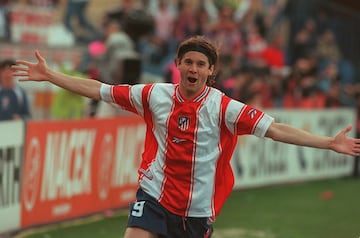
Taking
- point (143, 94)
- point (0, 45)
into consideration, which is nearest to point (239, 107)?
point (143, 94)

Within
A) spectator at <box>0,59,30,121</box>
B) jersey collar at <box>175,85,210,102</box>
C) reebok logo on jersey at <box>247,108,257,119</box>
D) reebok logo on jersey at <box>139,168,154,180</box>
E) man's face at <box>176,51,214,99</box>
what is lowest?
spectator at <box>0,59,30,121</box>

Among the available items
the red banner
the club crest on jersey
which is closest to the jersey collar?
the club crest on jersey

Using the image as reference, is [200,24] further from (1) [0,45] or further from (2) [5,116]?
(2) [5,116]

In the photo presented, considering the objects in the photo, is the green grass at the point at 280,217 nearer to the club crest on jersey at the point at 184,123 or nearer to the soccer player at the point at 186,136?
the soccer player at the point at 186,136

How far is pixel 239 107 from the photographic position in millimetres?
6480

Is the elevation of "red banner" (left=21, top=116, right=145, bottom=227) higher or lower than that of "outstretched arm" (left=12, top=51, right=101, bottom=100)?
lower

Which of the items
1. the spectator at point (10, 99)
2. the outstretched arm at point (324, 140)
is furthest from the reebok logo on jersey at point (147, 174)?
the spectator at point (10, 99)

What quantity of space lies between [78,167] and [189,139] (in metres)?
5.29

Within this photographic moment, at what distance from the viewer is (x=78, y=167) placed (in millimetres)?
11586

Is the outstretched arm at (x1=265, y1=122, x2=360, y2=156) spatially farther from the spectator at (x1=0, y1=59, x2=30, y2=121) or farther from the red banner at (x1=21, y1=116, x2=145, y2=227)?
the spectator at (x1=0, y1=59, x2=30, y2=121)

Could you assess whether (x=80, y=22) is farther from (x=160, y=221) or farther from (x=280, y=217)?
(x=160, y=221)

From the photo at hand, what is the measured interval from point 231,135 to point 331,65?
50.8 ft

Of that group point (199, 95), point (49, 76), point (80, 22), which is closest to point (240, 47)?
point (80, 22)

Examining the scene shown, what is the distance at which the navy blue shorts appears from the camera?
21.1 feet
